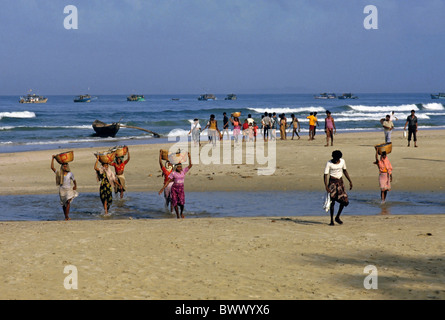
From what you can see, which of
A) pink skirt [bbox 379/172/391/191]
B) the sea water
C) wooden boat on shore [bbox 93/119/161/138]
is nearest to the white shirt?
the sea water

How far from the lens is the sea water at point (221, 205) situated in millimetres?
13273

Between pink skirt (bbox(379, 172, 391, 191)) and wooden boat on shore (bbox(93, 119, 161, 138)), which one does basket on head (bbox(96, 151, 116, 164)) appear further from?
wooden boat on shore (bbox(93, 119, 161, 138))

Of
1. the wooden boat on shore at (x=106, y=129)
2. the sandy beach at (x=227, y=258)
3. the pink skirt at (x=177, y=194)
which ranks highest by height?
the wooden boat on shore at (x=106, y=129)

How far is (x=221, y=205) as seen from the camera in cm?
1449

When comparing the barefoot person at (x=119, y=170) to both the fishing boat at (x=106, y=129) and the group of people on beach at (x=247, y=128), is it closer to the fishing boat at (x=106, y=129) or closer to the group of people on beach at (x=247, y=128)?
the group of people on beach at (x=247, y=128)

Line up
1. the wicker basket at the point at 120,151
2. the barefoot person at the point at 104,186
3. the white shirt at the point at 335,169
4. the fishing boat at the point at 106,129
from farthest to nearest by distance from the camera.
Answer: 1. the fishing boat at the point at 106,129
2. the wicker basket at the point at 120,151
3. the barefoot person at the point at 104,186
4. the white shirt at the point at 335,169

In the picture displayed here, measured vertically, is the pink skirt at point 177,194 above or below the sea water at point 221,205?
above

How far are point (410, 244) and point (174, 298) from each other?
14.4ft

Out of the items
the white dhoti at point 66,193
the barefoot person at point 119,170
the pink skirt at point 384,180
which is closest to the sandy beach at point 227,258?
the white dhoti at point 66,193

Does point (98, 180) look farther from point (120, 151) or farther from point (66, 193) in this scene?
point (120, 151)

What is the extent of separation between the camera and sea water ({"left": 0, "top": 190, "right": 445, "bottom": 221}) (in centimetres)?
1327

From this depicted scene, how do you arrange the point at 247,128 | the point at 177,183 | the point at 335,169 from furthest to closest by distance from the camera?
1. the point at 247,128
2. the point at 177,183
3. the point at 335,169

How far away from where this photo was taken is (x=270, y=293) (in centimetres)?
686

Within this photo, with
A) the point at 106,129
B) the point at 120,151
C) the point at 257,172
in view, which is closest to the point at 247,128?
the point at 257,172
